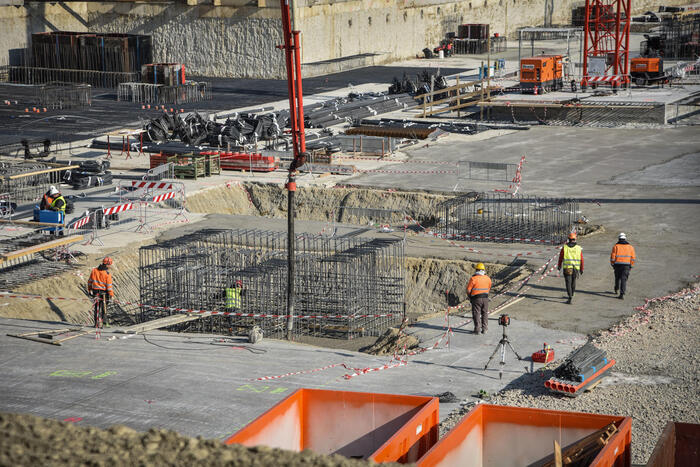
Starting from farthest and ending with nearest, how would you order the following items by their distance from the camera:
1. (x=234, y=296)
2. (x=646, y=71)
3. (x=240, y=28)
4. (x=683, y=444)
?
1. (x=240, y=28)
2. (x=646, y=71)
3. (x=234, y=296)
4. (x=683, y=444)

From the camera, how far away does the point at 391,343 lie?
67.5 feet

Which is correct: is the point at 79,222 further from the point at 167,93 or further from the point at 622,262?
the point at 167,93

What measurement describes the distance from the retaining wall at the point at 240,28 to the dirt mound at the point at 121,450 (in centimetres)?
4933

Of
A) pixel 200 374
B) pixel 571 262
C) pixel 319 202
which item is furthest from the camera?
pixel 319 202

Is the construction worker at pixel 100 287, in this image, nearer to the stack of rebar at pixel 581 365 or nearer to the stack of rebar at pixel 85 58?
the stack of rebar at pixel 581 365

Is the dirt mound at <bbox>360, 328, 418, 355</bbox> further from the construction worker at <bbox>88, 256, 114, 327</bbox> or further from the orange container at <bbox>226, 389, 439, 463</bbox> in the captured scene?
the orange container at <bbox>226, 389, 439, 463</bbox>

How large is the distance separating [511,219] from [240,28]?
3574 cm

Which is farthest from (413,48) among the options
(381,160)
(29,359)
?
(29,359)

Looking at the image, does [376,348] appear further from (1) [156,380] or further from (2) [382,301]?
(1) [156,380]

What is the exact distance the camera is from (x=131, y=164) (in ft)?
123

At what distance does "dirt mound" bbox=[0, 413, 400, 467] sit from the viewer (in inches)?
388

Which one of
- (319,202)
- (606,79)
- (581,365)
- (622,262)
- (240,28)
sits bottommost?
(581,365)

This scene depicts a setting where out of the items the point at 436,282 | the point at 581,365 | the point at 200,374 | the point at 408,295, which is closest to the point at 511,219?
the point at 436,282

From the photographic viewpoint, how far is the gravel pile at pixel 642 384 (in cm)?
1533
